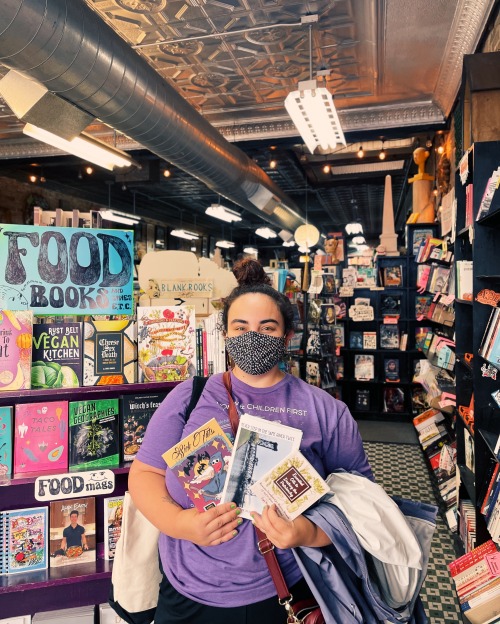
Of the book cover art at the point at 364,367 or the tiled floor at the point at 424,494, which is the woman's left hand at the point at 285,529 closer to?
the tiled floor at the point at 424,494

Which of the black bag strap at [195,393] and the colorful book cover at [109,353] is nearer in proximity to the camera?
the black bag strap at [195,393]

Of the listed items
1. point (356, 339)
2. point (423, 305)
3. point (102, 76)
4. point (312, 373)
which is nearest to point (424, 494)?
point (312, 373)

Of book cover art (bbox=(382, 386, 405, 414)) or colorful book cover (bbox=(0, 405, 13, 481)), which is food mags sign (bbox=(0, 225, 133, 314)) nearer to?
colorful book cover (bbox=(0, 405, 13, 481))

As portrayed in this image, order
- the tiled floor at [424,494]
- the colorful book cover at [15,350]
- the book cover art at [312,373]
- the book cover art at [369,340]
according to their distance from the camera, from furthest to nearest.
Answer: the book cover art at [369,340] < the book cover art at [312,373] < the tiled floor at [424,494] < the colorful book cover at [15,350]

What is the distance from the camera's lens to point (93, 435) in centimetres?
250

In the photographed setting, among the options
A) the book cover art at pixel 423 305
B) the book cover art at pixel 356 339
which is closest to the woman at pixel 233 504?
the book cover art at pixel 423 305

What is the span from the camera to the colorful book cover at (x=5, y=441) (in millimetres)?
2354

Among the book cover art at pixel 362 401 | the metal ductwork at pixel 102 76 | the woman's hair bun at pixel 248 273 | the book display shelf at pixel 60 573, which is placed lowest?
the book cover art at pixel 362 401

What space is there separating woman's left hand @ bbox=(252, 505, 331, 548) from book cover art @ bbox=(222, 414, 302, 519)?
5 cm

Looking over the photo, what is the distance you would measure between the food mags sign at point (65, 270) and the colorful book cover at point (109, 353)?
106mm

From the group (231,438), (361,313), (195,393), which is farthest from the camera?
(361,313)

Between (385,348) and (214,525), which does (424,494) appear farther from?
(214,525)

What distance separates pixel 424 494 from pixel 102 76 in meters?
4.64

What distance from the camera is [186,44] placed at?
4.70m
